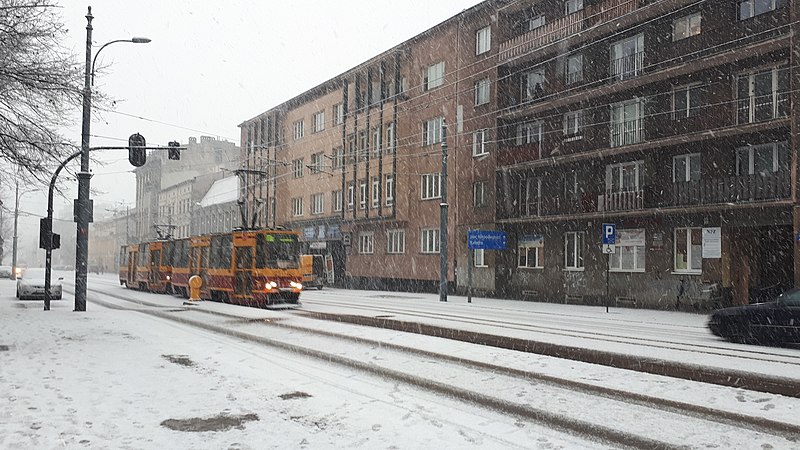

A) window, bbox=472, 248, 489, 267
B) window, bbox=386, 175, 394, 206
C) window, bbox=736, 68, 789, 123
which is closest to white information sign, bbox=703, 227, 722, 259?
window, bbox=736, 68, 789, 123

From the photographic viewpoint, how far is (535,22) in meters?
35.1

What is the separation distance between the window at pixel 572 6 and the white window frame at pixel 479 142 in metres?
7.14

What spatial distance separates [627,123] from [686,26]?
4381 mm

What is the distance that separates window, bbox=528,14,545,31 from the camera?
3466 centimetres

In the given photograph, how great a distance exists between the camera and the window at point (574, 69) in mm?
31375

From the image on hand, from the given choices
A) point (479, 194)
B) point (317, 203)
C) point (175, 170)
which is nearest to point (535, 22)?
point (479, 194)

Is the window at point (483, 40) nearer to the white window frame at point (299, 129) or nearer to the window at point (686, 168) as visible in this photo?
the window at point (686, 168)

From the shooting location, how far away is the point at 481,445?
600 cm

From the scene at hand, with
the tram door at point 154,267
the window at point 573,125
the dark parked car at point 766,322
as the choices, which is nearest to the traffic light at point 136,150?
the tram door at point 154,267

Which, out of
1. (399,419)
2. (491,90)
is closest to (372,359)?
(399,419)

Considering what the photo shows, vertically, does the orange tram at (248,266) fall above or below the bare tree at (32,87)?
below

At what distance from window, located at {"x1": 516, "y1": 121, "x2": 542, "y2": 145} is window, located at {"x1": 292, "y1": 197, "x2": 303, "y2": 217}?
79.8ft

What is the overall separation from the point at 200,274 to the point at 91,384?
21390mm

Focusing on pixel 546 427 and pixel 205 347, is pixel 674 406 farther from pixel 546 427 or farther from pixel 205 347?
pixel 205 347
